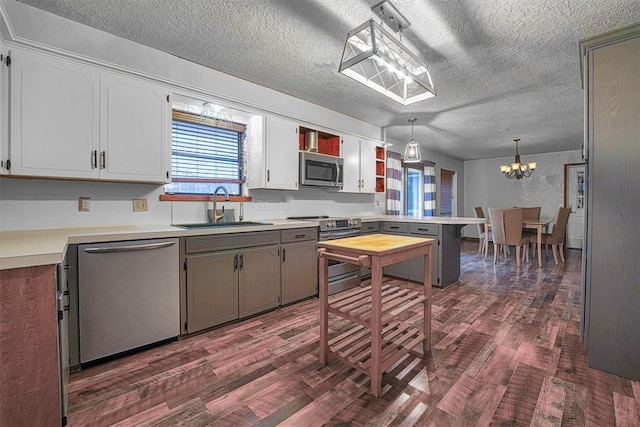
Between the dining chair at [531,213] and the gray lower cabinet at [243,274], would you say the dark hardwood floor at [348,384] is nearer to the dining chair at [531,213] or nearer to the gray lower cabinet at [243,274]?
the gray lower cabinet at [243,274]

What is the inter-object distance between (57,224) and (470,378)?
3.04m

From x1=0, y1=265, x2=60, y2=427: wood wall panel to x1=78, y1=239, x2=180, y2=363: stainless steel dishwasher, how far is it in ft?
2.38

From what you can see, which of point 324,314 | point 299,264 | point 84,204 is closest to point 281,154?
point 299,264

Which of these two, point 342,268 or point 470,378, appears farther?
point 342,268

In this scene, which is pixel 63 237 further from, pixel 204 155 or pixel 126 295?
pixel 204 155

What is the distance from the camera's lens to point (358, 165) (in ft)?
13.8

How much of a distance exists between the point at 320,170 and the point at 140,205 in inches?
78.8

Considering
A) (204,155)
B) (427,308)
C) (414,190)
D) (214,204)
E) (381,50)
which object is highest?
(381,50)

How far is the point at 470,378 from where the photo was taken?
170cm

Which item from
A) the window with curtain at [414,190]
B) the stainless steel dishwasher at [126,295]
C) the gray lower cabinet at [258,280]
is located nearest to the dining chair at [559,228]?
the window with curtain at [414,190]

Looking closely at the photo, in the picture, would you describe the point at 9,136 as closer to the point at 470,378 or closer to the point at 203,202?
the point at 203,202

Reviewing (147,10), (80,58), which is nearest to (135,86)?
(80,58)

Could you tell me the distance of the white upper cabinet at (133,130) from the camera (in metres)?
2.10

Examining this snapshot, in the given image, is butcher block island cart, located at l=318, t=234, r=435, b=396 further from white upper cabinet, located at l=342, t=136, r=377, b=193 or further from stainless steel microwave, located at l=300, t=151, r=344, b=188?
white upper cabinet, located at l=342, t=136, r=377, b=193
